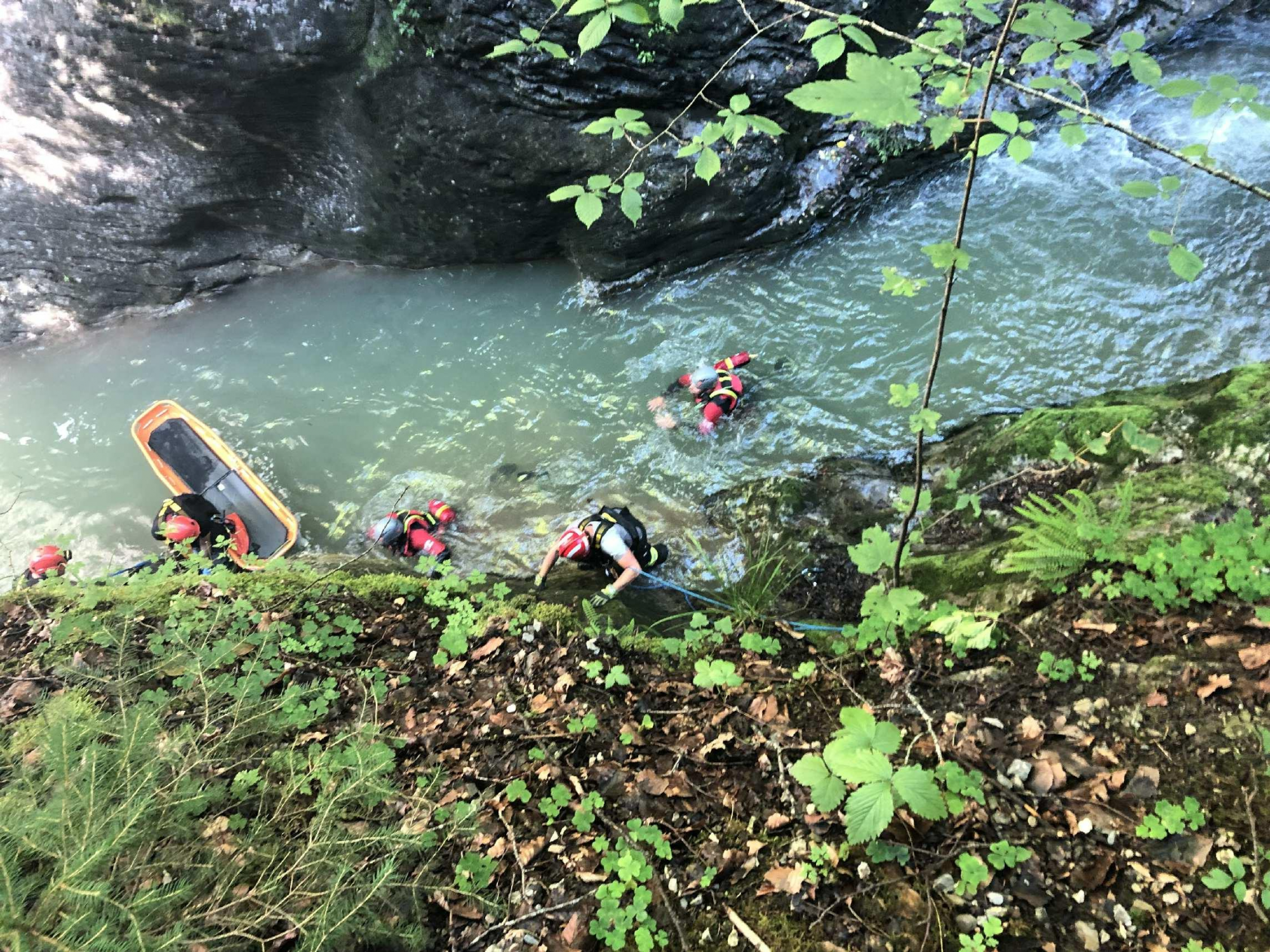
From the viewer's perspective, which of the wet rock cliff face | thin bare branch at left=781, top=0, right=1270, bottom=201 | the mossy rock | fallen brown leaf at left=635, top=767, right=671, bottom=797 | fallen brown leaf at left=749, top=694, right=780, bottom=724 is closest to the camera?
thin bare branch at left=781, top=0, right=1270, bottom=201

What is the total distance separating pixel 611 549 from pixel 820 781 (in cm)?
357

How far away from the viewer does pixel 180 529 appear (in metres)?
6.73

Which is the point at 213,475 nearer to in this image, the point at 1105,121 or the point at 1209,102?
the point at 1105,121

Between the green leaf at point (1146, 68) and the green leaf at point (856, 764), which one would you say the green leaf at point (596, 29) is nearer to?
the green leaf at point (1146, 68)

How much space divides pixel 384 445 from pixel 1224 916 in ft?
26.4

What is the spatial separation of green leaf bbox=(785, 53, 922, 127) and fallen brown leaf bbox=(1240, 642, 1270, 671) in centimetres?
248

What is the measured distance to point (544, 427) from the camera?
7.78 m

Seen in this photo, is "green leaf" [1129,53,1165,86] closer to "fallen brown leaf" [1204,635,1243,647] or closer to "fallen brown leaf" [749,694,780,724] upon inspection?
"fallen brown leaf" [1204,635,1243,647]

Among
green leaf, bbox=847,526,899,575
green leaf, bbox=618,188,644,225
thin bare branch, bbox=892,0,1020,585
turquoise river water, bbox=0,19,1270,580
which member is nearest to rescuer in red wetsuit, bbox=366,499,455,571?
turquoise river water, bbox=0,19,1270,580

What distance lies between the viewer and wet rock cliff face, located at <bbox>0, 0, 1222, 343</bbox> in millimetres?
7512

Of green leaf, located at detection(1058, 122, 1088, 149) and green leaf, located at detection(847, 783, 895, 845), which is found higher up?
green leaf, located at detection(1058, 122, 1088, 149)

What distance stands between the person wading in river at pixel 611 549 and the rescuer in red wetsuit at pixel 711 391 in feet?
5.85

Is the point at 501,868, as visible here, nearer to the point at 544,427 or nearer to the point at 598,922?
the point at 598,922

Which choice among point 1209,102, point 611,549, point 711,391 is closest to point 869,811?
point 1209,102
